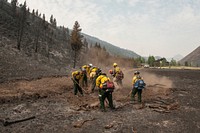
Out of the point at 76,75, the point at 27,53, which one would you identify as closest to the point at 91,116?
the point at 76,75

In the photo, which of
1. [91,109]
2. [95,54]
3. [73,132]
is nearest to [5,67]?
[91,109]

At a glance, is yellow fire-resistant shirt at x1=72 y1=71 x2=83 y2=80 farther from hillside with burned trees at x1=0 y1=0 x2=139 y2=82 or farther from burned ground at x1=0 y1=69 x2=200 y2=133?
hillside with burned trees at x1=0 y1=0 x2=139 y2=82

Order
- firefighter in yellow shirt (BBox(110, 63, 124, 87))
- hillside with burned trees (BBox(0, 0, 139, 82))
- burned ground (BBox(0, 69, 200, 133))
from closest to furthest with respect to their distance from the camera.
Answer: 1. burned ground (BBox(0, 69, 200, 133))
2. firefighter in yellow shirt (BBox(110, 63, 124, 87))
3. hillside with burned trees (BBox(0, 0, 139, 82))

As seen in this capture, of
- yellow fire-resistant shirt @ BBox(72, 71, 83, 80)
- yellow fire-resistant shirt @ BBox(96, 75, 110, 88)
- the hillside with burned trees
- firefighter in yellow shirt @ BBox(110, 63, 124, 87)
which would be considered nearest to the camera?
yellow fire-resistant shirt @ BBox(96, 75, 110, 88)

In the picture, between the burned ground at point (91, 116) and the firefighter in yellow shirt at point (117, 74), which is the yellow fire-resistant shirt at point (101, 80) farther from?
the firefighter in yellow shirt at point (117, 74)

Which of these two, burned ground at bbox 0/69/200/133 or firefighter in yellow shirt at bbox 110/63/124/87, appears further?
firefighter in yellow shirt at bbox 110/63/124/87

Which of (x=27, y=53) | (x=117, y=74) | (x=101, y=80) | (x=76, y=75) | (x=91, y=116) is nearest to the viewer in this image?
(x=91, y=116)

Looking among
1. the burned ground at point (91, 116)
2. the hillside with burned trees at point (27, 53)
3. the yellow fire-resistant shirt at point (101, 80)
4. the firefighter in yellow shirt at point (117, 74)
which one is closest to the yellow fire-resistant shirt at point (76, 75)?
the burned ground at point (91, 116)

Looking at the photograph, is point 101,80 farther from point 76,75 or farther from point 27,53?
point 27,53

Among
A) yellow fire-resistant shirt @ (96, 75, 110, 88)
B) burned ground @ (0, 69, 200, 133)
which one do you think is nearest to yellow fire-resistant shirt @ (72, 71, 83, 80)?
burned ground @ (0, 69, 200, 133)

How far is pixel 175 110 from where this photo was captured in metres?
10.1

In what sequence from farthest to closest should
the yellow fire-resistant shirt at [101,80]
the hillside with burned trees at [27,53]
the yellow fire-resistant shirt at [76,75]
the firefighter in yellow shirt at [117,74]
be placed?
the hillside with burned trees at [27,53] < the firefighter in yellow shirt at [117,74] < the yellow fire-resistant shirt at [76,75] < the yellow fire-resistant shirt at [101,80]

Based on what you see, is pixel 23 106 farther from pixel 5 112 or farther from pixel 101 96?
pixel 101 96

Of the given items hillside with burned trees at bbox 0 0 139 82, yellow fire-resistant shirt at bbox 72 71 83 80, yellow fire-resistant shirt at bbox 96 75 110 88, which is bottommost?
yellow fire-resistant shirt at bbox 96 75 110 88
